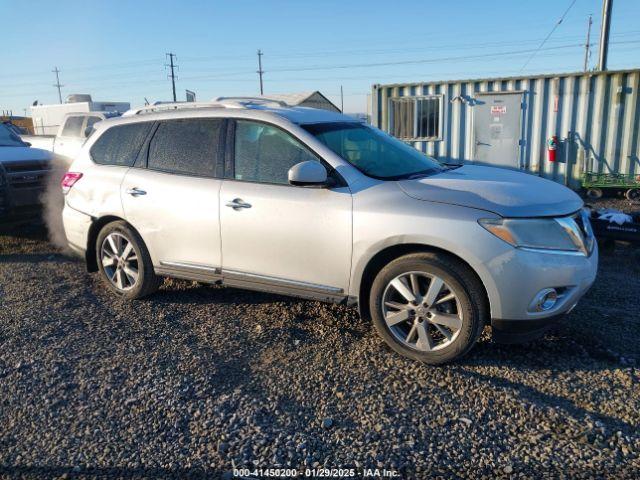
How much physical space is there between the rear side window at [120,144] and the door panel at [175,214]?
0.24 metres

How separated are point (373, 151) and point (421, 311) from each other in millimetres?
1479

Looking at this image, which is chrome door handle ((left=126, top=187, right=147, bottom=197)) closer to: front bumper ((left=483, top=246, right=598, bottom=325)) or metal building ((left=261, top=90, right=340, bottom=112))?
front bumper ((left=483, top=246, right=598, bottom=325))

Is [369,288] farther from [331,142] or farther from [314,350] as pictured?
[331,142]

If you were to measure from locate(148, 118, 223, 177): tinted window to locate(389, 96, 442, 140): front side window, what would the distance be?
9.47 meters

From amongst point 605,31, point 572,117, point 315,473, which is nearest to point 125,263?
point 315,473

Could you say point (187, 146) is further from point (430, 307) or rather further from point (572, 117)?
point (572, 117)

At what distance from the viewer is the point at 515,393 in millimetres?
3344

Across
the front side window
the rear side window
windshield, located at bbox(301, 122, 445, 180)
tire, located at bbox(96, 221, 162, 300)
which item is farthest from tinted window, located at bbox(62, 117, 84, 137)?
windshield, located at bbox(301, 122, 445, 180)

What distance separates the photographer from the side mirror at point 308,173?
152 inches

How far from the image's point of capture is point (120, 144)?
527 cm

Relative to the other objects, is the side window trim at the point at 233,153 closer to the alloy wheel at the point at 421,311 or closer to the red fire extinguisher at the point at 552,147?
the alloy wheel at the point at 421,311

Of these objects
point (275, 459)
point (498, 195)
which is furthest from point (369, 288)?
point (275, 459)

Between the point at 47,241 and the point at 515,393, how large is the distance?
23.1 feet

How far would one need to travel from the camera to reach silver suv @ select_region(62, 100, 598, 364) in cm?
351
